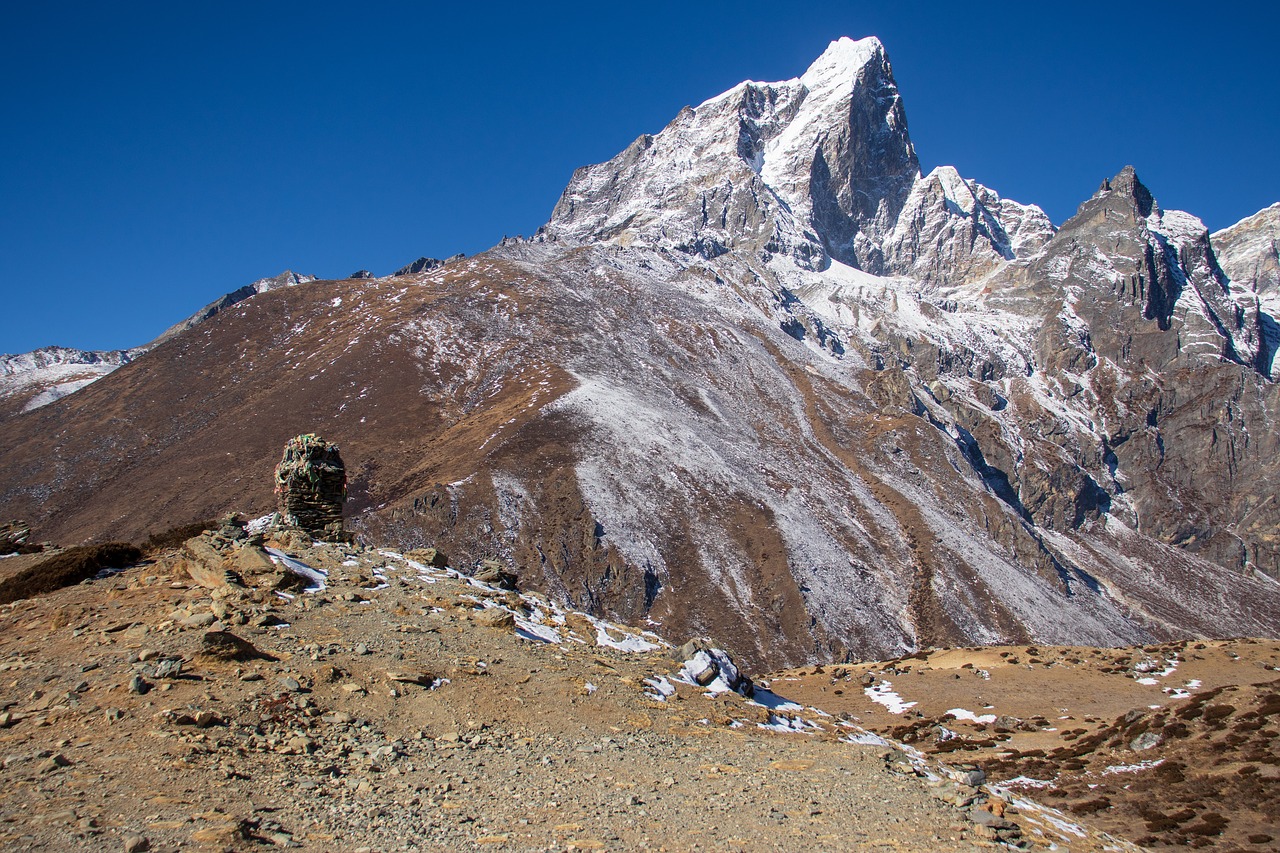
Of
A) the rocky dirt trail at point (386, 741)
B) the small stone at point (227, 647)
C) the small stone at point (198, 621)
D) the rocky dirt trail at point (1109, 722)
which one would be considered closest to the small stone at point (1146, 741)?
the rocky dirt trail at point (1109, 722)

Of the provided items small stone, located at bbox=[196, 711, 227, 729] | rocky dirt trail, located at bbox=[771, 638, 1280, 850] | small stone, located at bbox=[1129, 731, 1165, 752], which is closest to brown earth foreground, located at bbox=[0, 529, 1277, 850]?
small stone, located at bbox=[196, 711, 227, 729]

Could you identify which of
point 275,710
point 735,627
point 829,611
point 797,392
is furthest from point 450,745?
point 797,392

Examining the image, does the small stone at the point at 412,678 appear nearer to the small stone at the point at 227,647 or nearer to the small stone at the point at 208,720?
the small stone at the point at 227,647

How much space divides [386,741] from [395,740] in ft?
0.51

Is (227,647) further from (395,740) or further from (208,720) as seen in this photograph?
(395,740)

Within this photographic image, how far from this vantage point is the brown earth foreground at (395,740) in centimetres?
1054

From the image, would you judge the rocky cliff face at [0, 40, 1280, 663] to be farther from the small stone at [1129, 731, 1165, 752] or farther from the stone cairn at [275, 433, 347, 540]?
the small stone at [1129, 731, 1165, 752]

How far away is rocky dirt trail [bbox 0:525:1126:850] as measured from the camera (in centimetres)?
1051

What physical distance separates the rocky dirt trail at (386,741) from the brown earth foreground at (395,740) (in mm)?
51

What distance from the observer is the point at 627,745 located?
14945 mm

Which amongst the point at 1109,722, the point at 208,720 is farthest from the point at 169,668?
the point at 1109,722

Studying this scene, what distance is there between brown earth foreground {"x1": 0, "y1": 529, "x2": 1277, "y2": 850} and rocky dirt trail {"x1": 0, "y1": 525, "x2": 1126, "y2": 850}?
5cm

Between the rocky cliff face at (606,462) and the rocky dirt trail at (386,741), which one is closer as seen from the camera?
the rocky dirt trail at (386,741)

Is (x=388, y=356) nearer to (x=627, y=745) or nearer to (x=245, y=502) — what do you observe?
(x=245, y=502)
